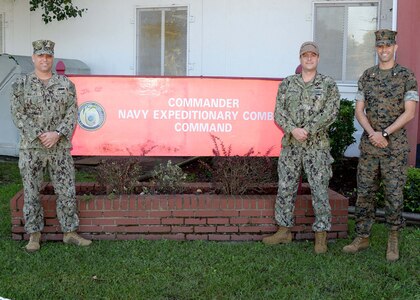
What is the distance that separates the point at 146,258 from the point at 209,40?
5.64 meters

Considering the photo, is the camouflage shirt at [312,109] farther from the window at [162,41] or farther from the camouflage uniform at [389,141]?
the window at [162,41]

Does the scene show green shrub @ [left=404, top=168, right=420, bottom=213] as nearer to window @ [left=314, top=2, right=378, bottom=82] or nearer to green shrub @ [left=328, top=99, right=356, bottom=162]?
green shrub @ [left=328, top=99, right=356, bottom=162]

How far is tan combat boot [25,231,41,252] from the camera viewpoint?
16.3 feet

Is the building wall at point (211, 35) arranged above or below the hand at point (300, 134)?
above

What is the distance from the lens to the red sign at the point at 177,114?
579 cm

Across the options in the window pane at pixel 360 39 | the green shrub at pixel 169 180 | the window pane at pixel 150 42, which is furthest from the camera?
the window pane at pixel 150 42

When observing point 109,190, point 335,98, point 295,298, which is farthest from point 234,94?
point 295,298

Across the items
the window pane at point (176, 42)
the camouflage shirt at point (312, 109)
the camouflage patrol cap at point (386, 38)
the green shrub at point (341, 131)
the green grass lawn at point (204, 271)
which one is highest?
the window pane at point (176, 42)

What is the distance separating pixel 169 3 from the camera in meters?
9.86

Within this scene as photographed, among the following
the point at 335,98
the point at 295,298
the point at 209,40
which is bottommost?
the point at 295,298

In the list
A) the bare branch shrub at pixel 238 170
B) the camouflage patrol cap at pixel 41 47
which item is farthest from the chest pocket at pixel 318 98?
the camouflage patrol cap at pixel 41 47

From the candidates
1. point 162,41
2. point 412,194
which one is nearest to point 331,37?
point 162,41

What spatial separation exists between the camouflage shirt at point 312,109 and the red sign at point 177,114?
81cm

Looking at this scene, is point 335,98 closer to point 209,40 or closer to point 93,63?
point 209,40
